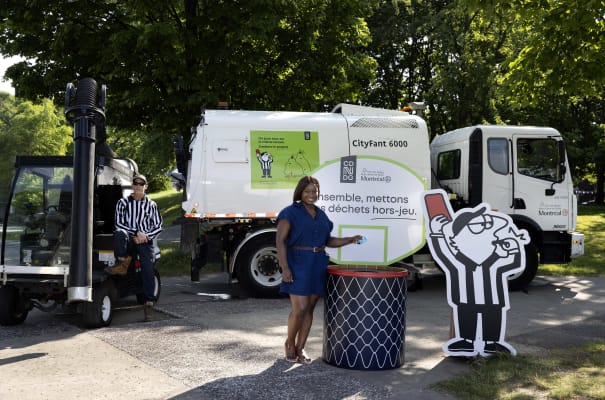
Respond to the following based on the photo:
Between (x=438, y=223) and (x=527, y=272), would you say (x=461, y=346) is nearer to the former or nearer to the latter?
(x=438, y=223)

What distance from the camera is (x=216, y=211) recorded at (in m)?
9.80

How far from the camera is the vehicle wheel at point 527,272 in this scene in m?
10.8

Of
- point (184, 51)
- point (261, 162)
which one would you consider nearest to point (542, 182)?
point (261, 162)

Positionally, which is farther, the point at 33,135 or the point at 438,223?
Result: the point at 33,135

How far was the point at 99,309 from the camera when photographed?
290 inches

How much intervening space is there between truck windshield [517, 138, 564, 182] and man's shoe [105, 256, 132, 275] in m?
6.79

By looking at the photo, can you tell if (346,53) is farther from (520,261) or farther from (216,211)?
(520,261)

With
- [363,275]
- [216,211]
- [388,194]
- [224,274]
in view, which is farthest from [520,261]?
[224,274]

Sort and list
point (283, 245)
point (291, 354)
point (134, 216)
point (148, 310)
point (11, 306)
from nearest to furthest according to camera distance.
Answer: point (283, 245)
point (291, 354)
point (11, 306)
point (134, 216)
point (148, 310)

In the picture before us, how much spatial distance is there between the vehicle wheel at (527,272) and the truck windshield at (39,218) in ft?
23.7

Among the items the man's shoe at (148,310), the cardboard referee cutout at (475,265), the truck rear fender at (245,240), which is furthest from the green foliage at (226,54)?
the man's shoe at (148,310)

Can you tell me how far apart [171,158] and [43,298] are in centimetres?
1419

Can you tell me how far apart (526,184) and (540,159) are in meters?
0.53

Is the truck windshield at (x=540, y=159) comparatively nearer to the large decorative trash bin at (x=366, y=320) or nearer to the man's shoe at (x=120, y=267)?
the large decorative trash bin at (x=366, y=320)
